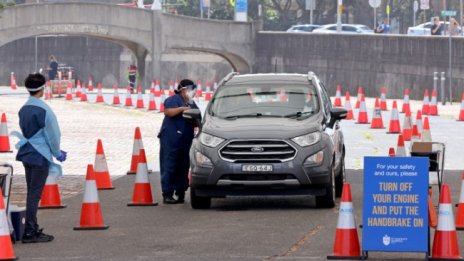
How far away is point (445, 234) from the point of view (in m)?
12.0

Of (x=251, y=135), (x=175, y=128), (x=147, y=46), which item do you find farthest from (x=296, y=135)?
(x=147, y=46)

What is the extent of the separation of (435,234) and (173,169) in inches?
245

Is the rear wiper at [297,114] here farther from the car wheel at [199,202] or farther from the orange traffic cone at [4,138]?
the orange traffic cone at [4,138]

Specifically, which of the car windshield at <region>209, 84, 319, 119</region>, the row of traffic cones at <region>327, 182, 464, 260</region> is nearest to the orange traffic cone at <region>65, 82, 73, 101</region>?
the car windshield at <region>209, 84, 319, 119</region>

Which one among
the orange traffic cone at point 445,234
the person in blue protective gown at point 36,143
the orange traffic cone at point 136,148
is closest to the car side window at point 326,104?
the orange traffic cone at point 136,148

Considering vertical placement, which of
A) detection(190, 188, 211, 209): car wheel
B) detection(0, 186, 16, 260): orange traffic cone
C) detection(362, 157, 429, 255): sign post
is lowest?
detection(190, 188, 211, 209): car wheel

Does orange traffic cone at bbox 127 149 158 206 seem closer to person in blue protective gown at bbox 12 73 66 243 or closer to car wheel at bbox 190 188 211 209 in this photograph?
car wheel at bbox 190 188 211 209

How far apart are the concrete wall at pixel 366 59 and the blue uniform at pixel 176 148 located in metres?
30.9

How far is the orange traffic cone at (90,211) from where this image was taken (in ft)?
49.0

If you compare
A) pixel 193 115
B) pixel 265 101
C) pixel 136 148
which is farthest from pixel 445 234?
pixel 136 148

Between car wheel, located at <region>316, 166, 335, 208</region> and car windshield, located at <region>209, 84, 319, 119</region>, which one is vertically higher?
car windshield, located at <region>209, 84, 319, 119</region>

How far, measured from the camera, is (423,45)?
5216 centimetres

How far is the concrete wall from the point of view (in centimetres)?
5091

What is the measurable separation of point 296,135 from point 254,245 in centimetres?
333
